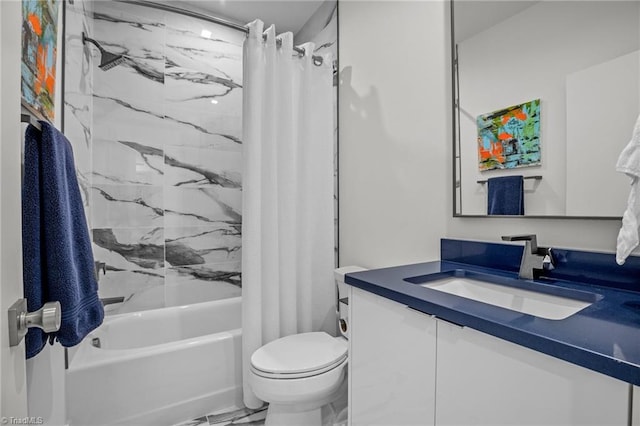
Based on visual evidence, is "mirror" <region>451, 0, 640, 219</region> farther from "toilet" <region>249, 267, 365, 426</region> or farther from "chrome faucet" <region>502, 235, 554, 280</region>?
"toilet" <region>249, 267, 365, 426</region>

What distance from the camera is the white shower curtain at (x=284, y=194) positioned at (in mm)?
1677

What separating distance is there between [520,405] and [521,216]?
29.9 inches

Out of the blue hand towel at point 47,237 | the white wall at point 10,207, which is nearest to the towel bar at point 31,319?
the white wall at point 10,207

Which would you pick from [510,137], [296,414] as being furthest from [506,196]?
[296,414]

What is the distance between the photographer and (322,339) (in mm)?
1646

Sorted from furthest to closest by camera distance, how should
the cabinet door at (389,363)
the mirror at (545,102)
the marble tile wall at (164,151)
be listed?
the marble tile wall at (164,151)
the mirror at (545,102)
the cabinet door at (389,363)

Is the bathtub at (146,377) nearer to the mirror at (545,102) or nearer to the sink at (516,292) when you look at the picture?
the sink at (516,292)

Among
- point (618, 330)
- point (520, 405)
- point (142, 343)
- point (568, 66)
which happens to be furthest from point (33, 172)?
point (568, 66)

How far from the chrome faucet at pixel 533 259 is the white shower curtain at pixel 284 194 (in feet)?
3.68

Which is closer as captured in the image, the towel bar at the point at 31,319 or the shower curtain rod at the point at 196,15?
the towel bar at the point at 31,319

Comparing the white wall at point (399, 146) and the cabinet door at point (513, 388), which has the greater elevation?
the white wall at point (399, 146)

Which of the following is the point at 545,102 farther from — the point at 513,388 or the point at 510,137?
the point at 513,388

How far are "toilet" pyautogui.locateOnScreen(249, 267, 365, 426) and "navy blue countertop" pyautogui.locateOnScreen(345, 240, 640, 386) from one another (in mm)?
551

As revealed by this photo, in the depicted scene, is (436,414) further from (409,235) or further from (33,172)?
(33,172)
